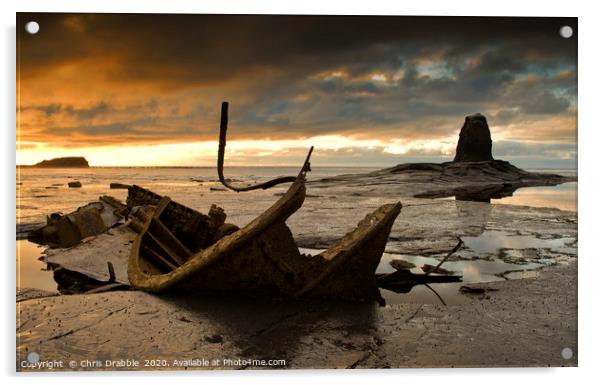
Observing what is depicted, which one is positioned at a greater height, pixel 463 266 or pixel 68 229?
pixel 68 229

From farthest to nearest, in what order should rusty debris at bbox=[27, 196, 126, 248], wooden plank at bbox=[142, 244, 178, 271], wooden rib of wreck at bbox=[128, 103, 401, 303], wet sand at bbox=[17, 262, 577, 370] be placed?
rusty debris at bbox=[27, 196, 126, 248]
wooden plank at bbox=[142, 244, 178, 271]
wooden rib of wreck at bbox=[128, 103, 401, 303]
wet sand at bbox=[17, 262, 577, 370]

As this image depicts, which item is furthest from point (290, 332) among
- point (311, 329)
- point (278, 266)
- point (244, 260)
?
point (244, 260)

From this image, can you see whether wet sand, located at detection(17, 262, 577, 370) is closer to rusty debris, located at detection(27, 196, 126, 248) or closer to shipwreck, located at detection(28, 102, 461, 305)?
shipwreck, located at detection(28, 102, 461, 305)

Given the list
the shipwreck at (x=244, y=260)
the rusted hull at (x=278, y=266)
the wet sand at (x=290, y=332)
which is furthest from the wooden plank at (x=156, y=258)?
the wet sand at (x=290, y=332)


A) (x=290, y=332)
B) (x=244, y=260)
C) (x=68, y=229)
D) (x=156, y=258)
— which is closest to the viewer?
(x=290, y=332)

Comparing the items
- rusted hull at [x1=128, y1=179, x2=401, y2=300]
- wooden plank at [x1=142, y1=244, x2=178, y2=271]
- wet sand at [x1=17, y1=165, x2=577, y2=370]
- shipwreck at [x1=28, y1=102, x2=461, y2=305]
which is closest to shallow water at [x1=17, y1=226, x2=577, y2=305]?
shipwreck at [x1=28, y1=102, x2=461, y2=305]

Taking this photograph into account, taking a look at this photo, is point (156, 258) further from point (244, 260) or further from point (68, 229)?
point (68, 229)

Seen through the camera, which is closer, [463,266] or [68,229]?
[463,266]

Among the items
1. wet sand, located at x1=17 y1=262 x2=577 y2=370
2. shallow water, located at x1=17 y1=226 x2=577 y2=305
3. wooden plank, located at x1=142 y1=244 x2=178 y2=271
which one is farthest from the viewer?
wooden plank, located at x1=142 y1=244 x2=178 y2=271

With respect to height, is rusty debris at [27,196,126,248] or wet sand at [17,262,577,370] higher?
rusty debris at [27,196,126,248]

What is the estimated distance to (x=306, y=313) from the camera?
453cm

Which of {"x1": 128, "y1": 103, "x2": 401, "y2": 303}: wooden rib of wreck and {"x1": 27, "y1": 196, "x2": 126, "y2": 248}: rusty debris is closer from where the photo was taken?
{"x1": 128, "y1": 103, "x2": 401, "y2": 303}: wooden rib of wreck
